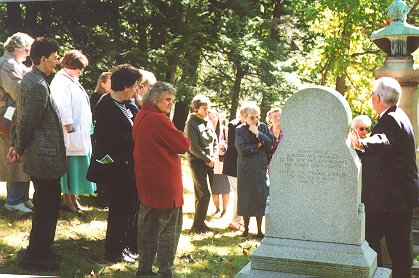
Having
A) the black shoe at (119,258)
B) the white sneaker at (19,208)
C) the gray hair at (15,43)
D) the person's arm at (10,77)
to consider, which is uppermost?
the gray hair at (15,43)

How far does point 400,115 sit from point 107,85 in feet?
12.3

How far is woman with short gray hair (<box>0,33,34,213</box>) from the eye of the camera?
6.25 m

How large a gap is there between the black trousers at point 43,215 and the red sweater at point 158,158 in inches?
31.0

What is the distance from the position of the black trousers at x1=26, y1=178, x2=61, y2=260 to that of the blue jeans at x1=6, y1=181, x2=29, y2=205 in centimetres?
172

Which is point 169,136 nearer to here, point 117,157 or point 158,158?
point 158,158

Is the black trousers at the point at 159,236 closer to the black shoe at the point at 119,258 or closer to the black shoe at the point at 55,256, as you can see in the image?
the black shoe at the point at 119,258

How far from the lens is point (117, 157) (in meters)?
5.32

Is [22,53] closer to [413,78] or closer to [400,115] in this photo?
[400,115]

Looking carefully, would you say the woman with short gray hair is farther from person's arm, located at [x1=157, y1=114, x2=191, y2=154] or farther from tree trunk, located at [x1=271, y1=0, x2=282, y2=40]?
tree trunk, located at [x1=271, y1=0, x2=282, y2=40]

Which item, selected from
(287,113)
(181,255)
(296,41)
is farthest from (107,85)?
(296,41)

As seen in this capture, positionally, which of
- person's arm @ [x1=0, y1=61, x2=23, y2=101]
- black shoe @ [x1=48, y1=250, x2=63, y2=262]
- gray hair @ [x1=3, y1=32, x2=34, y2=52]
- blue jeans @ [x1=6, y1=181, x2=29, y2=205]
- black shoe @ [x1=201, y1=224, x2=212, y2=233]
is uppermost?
gray hair @ [x1=3, y1=32, x2=34, y2=52]

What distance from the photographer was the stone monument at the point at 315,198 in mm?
4504

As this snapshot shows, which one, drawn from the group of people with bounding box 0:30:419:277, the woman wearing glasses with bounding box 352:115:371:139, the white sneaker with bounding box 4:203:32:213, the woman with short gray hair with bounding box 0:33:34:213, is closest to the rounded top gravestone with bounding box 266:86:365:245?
the group of people with bounding box 0:30:419:277

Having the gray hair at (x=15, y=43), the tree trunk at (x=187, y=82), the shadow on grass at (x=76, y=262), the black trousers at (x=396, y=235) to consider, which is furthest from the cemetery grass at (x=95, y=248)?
the tree trunk at (x=187, y=82)
